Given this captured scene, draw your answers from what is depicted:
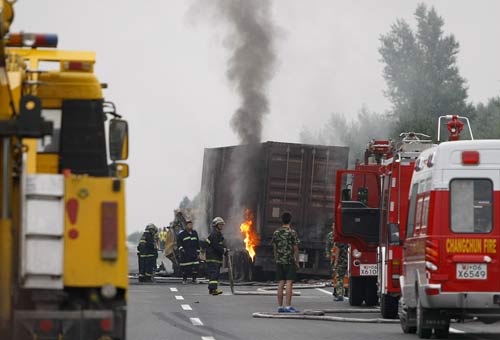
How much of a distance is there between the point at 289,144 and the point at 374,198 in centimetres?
1004

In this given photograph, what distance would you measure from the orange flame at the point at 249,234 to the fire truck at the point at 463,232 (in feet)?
60.0

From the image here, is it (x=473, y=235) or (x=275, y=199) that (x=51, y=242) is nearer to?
(x=473, y=235)

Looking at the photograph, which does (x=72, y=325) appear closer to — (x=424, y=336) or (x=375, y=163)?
(x=424, y=336)

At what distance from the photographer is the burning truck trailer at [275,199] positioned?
36.7 meters

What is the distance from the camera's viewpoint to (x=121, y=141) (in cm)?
1238

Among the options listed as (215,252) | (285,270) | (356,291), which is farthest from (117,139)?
(215,252)

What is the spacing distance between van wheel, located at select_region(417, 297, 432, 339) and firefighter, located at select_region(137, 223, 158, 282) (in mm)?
19129

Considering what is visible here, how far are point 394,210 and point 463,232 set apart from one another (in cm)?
457

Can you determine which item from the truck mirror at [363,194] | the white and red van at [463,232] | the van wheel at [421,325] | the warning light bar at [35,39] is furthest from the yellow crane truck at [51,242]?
the truck mirror at [363,194]

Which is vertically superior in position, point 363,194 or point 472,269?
point 363,194

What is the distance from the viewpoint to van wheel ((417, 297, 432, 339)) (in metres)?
18.6

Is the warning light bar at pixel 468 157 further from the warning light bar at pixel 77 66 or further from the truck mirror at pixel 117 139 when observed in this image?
the warning light bar at pixel 77 66

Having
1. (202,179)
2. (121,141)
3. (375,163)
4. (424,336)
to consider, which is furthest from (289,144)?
(121,141)

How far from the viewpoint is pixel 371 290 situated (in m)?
27.3
